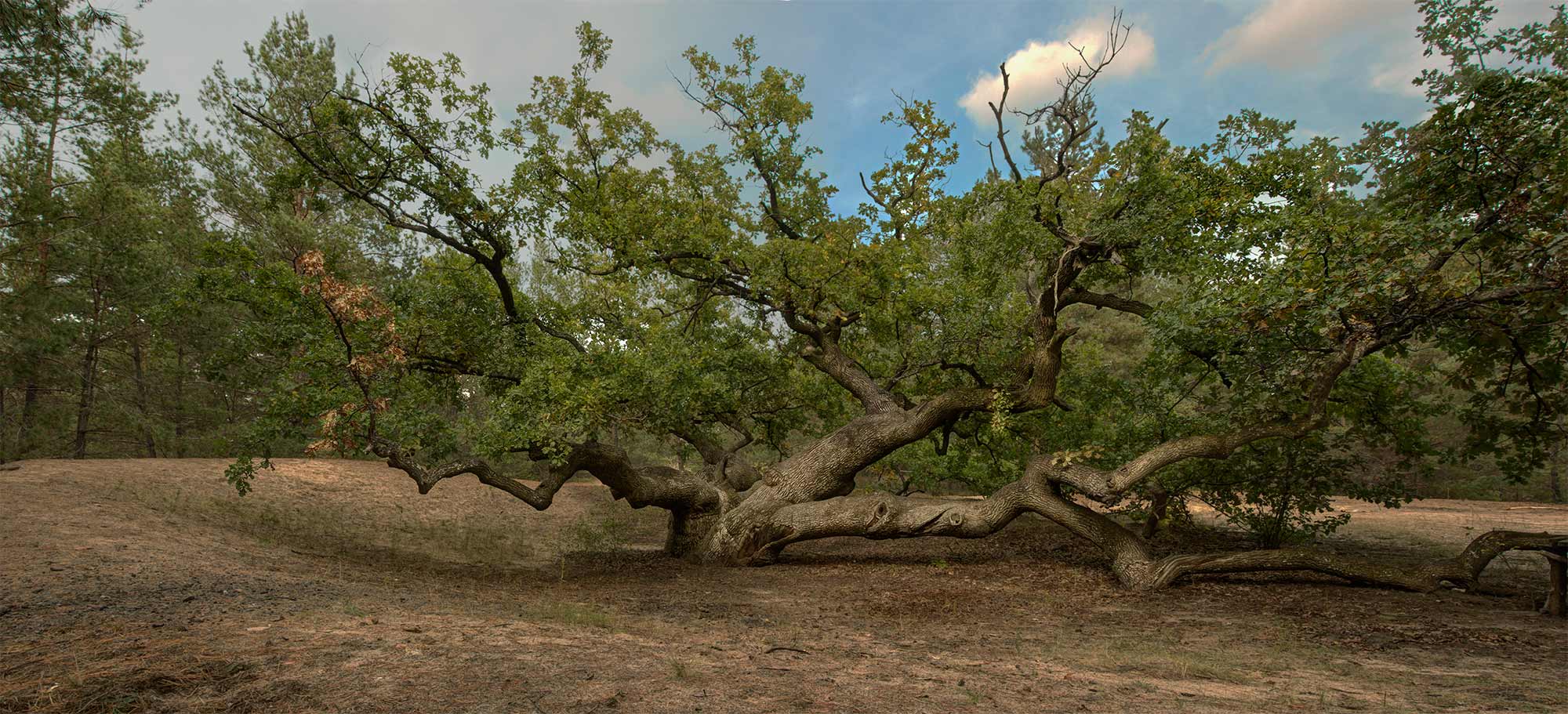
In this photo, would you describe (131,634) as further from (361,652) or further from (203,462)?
(203,462)

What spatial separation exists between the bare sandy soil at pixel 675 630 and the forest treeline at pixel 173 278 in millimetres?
1825

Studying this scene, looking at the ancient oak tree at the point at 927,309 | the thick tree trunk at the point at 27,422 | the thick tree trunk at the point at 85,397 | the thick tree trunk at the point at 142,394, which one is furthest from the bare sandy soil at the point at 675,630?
the thick tree trunk at the point at 142,394

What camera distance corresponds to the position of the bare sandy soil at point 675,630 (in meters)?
3.79

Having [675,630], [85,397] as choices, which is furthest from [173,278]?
[675,630]

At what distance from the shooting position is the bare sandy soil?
149 inches

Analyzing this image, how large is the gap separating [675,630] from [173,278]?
656 inches

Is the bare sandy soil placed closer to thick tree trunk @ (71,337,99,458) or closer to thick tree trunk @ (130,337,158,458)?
thick tree trunk @ (71,337,99,458)

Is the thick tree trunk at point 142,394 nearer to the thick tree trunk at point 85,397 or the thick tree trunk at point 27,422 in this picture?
the thick tree trunk at point 85,397

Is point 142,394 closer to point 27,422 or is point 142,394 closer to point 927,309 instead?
point 27,422

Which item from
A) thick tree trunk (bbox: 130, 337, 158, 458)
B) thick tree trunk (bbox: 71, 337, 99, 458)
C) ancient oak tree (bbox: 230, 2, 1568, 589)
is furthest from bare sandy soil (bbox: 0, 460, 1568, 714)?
thick tree trunk (bbox: 130, 337, 158, 458)

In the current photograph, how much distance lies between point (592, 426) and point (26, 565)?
211 inches

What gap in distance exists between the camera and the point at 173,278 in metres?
15.8

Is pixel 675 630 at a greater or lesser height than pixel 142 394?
lesser

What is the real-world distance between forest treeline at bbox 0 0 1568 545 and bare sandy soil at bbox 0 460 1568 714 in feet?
5.99
